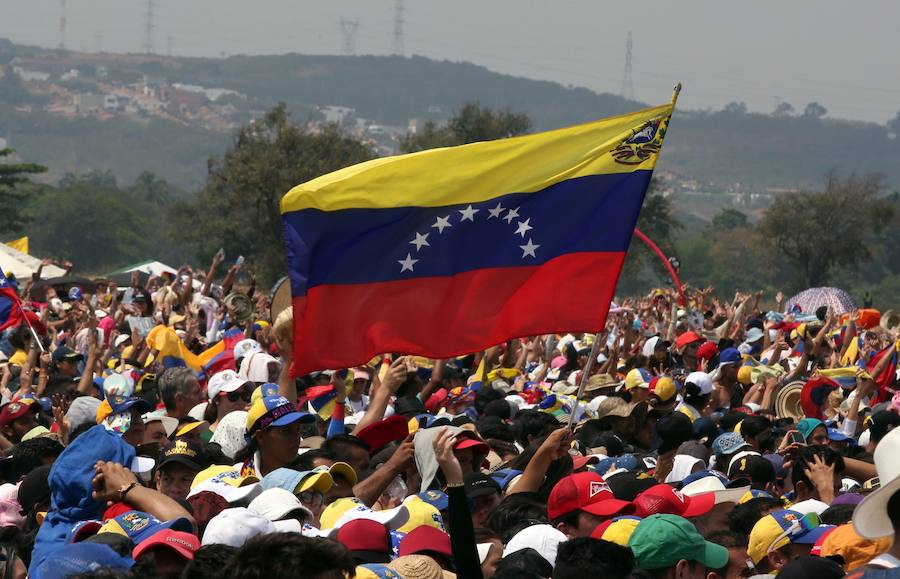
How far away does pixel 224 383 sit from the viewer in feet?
35.2

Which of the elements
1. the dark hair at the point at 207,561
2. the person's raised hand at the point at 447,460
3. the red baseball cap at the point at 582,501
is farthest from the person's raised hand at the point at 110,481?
the red baseball cap at the point at 582,501

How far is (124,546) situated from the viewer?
5.46 metres

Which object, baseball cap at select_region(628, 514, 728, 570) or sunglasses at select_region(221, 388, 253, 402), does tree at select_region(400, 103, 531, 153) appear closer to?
sunglasses at select_region(221, 388, 253, 402)

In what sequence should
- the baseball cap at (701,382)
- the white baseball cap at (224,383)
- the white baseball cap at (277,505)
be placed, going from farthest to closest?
the baseball cap at (701,382) < the white baseball cap at (224,383) < the white baseball cap at (277,505)

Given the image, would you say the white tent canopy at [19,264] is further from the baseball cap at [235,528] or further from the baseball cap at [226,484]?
the baseball cap at [235,528]

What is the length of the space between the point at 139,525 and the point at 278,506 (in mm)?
629

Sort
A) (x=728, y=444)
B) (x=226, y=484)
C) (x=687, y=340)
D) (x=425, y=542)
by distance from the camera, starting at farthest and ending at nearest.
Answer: (x=687, y=340) → (x=728, y=444) → (x=226, y=484) → (x=425, y=542)

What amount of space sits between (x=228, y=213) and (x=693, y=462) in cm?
7303

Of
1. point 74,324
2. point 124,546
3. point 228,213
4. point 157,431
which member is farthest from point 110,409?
point 228,213

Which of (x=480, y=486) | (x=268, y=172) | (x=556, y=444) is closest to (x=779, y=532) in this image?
(x=556, y=444)

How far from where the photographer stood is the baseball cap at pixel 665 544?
18.6 ft

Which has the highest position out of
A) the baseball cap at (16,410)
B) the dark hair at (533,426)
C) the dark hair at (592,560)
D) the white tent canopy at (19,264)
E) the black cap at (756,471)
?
the dark hair at (592,560)

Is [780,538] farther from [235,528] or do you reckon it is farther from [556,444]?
[235,528]

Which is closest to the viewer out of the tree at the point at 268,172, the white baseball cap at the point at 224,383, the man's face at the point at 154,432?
the man's face at the point at 154,432
